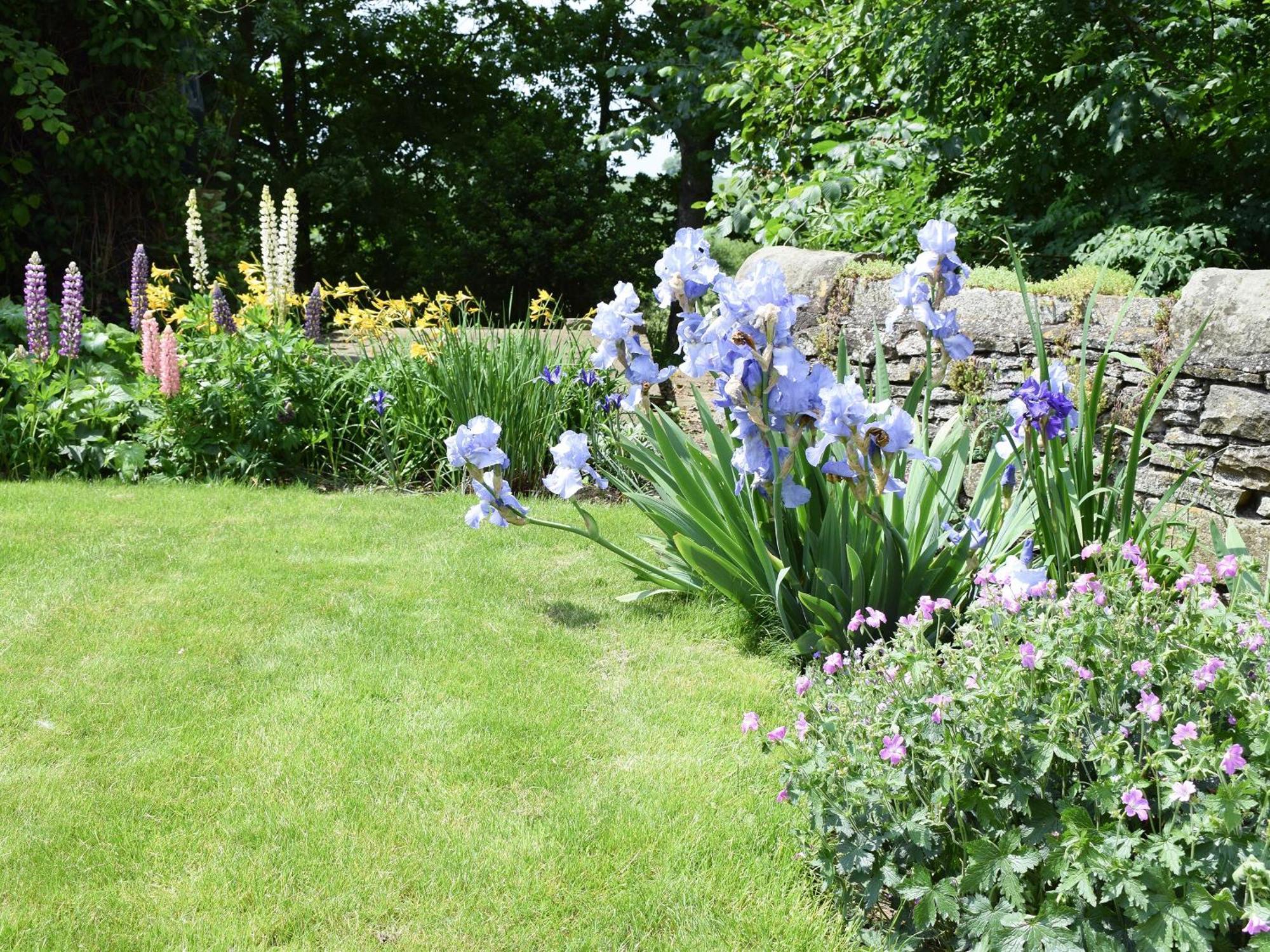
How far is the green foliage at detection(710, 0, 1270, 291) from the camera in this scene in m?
5.40

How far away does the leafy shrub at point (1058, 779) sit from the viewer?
1.91 m

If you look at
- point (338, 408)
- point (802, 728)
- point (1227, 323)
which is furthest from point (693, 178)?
point (802, 728)

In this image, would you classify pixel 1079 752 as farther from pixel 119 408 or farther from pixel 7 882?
pixel 119 408

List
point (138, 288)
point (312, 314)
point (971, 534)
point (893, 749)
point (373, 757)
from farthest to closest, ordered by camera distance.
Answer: point (312, 314) < point (138, 288) < point (971, 534) < point (373, 757) < point (893, 749)

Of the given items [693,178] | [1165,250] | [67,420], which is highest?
[693,178]

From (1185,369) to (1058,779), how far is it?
8.33ft

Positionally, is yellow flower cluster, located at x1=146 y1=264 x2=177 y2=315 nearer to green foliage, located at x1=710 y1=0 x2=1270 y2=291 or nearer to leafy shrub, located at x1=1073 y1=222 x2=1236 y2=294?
green foliage, located at x1=710 y1=0 x2=1270 y2=291

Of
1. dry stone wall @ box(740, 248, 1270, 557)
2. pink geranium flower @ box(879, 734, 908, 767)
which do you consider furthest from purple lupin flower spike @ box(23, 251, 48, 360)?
→ pink geranium flower @ box(879, 734, 908, 767)

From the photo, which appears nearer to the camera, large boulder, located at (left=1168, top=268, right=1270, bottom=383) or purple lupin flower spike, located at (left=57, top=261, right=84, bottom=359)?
large boulder, located at (left=1168, top=268, right=1270, bottom=383)

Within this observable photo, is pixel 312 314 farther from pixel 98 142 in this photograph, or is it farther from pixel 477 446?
pixel 477 446

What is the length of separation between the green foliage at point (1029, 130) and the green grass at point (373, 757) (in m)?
3.13

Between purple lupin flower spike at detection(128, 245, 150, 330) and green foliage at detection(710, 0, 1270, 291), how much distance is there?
3.54 m

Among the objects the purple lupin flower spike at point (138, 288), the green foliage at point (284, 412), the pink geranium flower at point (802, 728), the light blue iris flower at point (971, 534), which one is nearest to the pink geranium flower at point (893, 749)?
the pink geranium flower at point (802, 728)

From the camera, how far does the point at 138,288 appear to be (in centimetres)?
612
